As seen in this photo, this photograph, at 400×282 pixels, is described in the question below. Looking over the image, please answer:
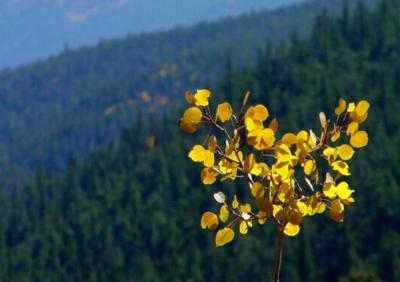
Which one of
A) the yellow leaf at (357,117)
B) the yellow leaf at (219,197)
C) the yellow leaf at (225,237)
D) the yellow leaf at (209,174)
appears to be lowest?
the yellow leaf at (225,237)

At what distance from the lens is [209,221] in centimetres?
409

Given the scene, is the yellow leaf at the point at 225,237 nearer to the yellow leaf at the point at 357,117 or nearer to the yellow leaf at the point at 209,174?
the yellow leaf at the point at 209,174

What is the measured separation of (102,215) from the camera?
137 metres

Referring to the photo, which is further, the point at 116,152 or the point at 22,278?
the point at 116,152

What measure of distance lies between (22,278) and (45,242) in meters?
13.5

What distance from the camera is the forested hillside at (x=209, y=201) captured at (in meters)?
93.2

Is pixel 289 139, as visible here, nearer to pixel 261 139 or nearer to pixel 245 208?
pixel 261 139

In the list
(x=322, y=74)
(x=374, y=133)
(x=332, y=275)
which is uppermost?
(x=322, y=74)

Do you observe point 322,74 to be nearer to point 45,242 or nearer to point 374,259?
point 45,242

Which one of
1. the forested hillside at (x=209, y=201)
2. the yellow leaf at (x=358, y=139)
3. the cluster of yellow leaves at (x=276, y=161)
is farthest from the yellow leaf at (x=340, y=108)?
the forested hillside at (x=209, y=201)

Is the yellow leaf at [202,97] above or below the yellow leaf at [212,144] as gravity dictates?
above

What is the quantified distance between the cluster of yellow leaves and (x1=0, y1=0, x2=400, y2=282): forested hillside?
77.0 m

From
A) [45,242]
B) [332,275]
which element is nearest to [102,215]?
[45,242]

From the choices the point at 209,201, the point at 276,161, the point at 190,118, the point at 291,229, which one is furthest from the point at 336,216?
the point at 209,201
